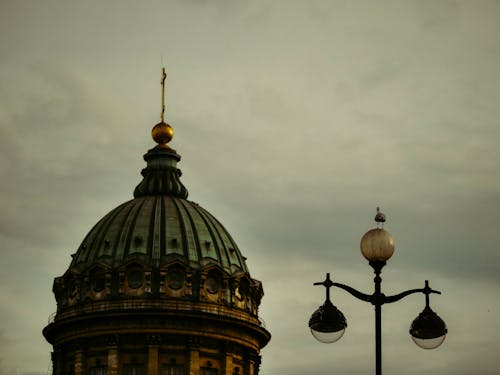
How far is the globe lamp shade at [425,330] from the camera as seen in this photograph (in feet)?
128

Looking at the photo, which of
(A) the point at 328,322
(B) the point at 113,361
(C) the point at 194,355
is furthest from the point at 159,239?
(A) the point at 328,322

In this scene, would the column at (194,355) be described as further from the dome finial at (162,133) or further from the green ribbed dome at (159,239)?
the dome finial at (162,133)

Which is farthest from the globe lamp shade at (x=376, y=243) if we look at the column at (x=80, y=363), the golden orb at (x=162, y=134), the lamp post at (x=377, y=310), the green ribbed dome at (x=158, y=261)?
the golden orb at (x=162, y=134)

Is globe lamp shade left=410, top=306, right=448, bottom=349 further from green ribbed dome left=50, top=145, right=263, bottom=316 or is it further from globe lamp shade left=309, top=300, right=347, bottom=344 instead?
green ribbed dome left=50, top=145, right=263, bottom=316

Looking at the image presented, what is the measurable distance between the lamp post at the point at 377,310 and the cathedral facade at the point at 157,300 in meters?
71.5

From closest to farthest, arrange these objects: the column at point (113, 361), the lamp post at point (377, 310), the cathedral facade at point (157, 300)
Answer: the lamp post at point (377, 310) < the column at point (113, 361) < the cathedral facade at point (157, 300)

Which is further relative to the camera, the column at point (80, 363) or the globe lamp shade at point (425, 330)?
the column at point (80, 363)

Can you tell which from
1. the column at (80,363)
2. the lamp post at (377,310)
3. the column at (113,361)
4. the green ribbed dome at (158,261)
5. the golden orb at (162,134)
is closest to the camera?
the lamp post at (377,310)

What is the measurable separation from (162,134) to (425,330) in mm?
88622

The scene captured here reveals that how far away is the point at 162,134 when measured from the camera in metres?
126

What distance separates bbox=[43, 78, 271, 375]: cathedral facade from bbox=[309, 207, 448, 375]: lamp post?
7147cm

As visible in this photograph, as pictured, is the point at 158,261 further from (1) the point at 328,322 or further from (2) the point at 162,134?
(1) the point at 328,322

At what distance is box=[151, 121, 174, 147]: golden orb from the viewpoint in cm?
12631

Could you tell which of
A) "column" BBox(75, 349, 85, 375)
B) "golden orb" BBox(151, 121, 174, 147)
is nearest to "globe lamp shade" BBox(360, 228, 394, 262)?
"column" BBox(75, 349, 85, 375)
